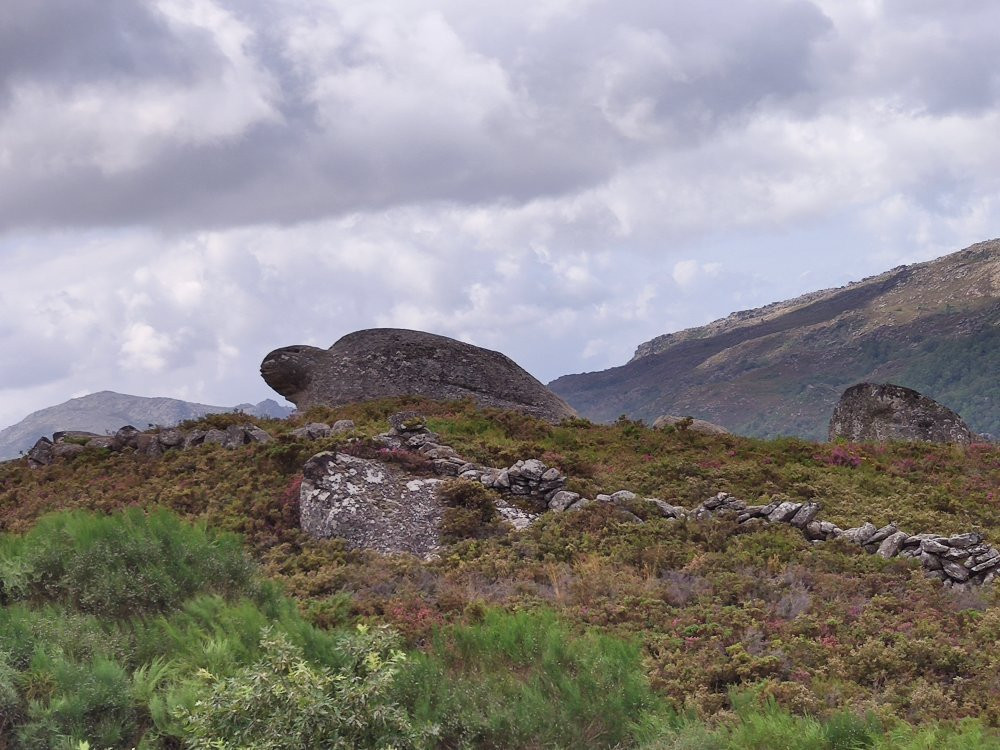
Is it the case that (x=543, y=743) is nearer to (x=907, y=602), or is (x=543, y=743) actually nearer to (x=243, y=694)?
(x=243, y=694)

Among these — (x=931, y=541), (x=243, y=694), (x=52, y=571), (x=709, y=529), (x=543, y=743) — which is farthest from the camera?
(x=709, y=529)

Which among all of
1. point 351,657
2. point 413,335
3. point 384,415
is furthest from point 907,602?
point 413,335

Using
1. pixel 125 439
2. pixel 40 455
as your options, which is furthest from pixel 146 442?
pixel 40 455

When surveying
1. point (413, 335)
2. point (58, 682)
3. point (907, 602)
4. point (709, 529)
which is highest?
point (413, 335)

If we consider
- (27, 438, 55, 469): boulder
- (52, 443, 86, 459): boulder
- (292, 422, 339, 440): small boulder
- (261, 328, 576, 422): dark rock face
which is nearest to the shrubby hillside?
(292, 422, 339, 440): small boulder

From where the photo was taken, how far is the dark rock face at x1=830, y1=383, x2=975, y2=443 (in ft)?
92.6

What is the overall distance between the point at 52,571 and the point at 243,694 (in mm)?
6107

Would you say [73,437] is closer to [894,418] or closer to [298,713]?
[298,713]

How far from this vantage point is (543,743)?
797 centimetres

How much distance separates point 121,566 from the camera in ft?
37.2

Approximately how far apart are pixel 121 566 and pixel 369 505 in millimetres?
6091

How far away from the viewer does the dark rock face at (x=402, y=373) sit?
3244 cm

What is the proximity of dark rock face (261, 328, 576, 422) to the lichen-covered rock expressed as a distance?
1366 centimetres

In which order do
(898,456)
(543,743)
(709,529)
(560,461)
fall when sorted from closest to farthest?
(543,743) → (709,529) → (560,461) → (898,456)
